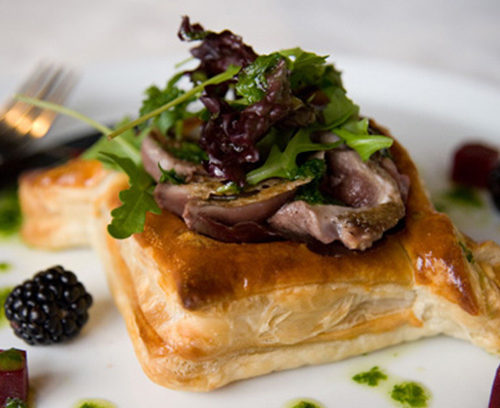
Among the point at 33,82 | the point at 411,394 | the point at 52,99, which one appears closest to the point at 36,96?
the point at 52,99

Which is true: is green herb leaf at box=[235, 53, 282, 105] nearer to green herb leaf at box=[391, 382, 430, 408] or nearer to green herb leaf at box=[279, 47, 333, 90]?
green herb leaf at box=[279, 47, 333, 90]

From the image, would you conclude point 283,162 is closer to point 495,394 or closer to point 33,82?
point 495,394

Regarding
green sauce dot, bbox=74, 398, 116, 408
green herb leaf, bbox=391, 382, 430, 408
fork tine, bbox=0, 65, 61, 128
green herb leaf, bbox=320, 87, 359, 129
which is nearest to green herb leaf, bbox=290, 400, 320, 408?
green herb leaf, bbox=391, 382, 430, 408

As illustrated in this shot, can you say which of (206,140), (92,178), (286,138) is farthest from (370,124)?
(92,178)

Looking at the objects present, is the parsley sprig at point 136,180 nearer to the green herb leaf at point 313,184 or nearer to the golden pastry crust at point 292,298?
the golden pastry crust at point 292,298

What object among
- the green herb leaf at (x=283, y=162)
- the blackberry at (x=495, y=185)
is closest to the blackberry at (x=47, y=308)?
the green herb leaf at (x=283, y=162)

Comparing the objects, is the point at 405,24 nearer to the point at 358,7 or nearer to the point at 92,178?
the point at 358,7
